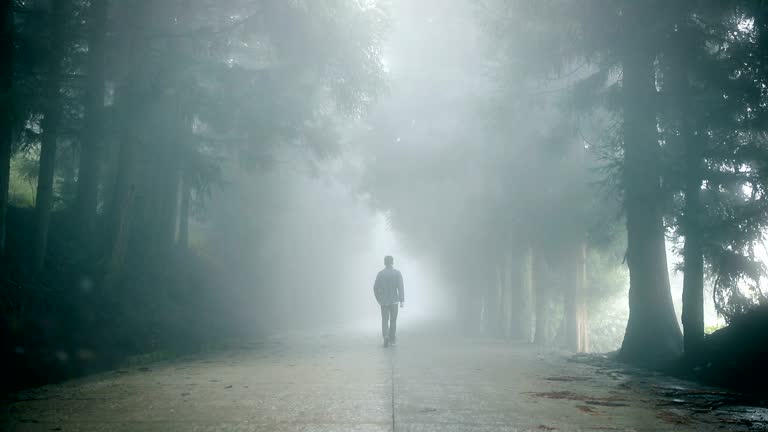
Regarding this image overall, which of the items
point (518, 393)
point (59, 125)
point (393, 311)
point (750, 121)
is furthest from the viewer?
point (393, 311)

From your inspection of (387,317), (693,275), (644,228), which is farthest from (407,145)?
(693,275)

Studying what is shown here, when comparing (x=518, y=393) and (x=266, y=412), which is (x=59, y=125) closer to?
(x=266, y=412)

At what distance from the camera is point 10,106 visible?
31.6 ft

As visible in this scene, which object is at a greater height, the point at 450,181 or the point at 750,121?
the point at 450,181

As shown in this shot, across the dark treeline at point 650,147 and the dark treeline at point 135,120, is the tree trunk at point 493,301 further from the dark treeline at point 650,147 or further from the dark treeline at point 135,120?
the dark treeline at point 135,120

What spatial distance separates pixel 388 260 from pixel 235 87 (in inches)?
224

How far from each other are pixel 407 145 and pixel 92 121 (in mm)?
13352

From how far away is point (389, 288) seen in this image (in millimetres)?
14312

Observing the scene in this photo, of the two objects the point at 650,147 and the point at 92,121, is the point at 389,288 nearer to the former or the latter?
the point at 650,147

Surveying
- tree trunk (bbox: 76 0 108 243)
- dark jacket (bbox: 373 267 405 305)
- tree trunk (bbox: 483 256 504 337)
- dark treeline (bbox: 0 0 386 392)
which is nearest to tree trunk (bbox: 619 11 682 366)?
dark jacket (bbox: 373 267 405 305)

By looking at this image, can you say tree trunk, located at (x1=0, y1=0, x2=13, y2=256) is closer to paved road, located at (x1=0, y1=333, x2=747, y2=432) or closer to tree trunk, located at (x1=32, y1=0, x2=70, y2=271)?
tree trunk, located at (x1=32, y1=0, x2=70, y2=271)

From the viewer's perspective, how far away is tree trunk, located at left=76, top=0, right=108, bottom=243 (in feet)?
41.8

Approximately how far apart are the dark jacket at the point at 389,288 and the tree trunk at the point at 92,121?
23.0 feet

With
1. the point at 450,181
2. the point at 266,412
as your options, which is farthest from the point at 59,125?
the point at 450,181
